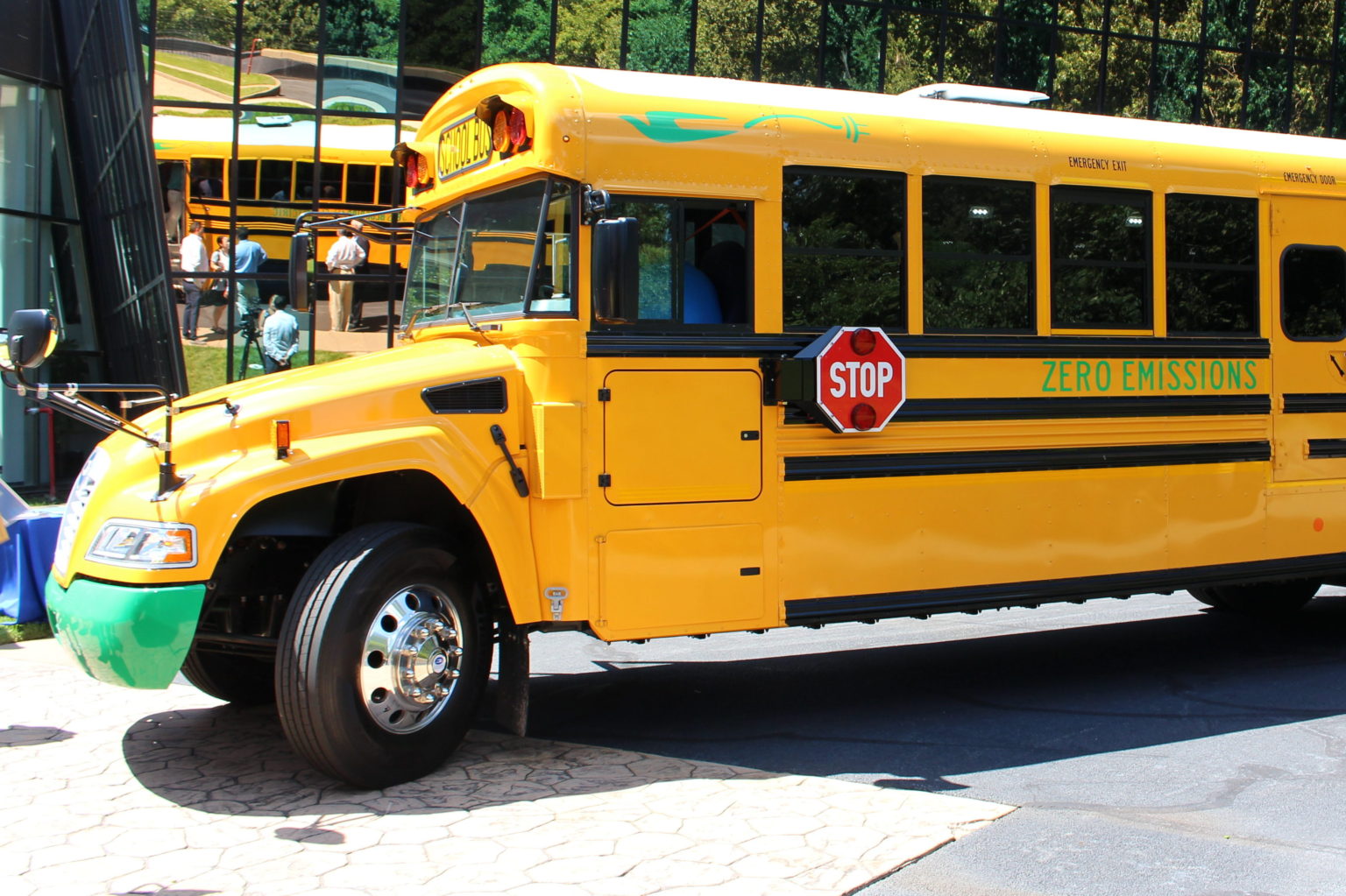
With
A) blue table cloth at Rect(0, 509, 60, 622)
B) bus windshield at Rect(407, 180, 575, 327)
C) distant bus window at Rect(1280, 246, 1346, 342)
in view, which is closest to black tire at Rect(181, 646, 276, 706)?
bus windshield at Rect(407, 180, 575, 327)

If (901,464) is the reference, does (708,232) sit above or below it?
above

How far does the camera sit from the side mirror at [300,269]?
20.5 ft

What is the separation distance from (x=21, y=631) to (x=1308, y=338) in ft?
25.7

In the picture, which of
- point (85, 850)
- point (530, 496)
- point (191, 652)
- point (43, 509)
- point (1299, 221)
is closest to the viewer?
point (85, 850)

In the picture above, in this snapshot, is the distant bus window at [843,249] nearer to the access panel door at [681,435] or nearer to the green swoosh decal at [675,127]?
the green swoosh decal at [675,127]

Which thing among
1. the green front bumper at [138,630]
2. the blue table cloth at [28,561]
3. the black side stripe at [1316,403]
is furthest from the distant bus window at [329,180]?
the green front bumper at [138,630]

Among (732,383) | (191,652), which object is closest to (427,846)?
(191,652)

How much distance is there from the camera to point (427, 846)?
437 centimetres

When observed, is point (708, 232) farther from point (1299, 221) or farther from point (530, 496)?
point (1299, 221)

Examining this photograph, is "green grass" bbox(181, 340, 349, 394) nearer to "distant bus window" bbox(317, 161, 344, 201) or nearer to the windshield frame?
"distant bus window" bbox(317, 161, 344, 201)

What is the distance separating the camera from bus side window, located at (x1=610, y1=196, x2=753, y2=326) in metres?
5.48

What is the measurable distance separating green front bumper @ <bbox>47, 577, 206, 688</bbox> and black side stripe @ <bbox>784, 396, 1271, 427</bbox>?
103 inches

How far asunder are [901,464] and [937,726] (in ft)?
4.15

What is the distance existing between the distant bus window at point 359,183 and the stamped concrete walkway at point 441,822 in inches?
488
